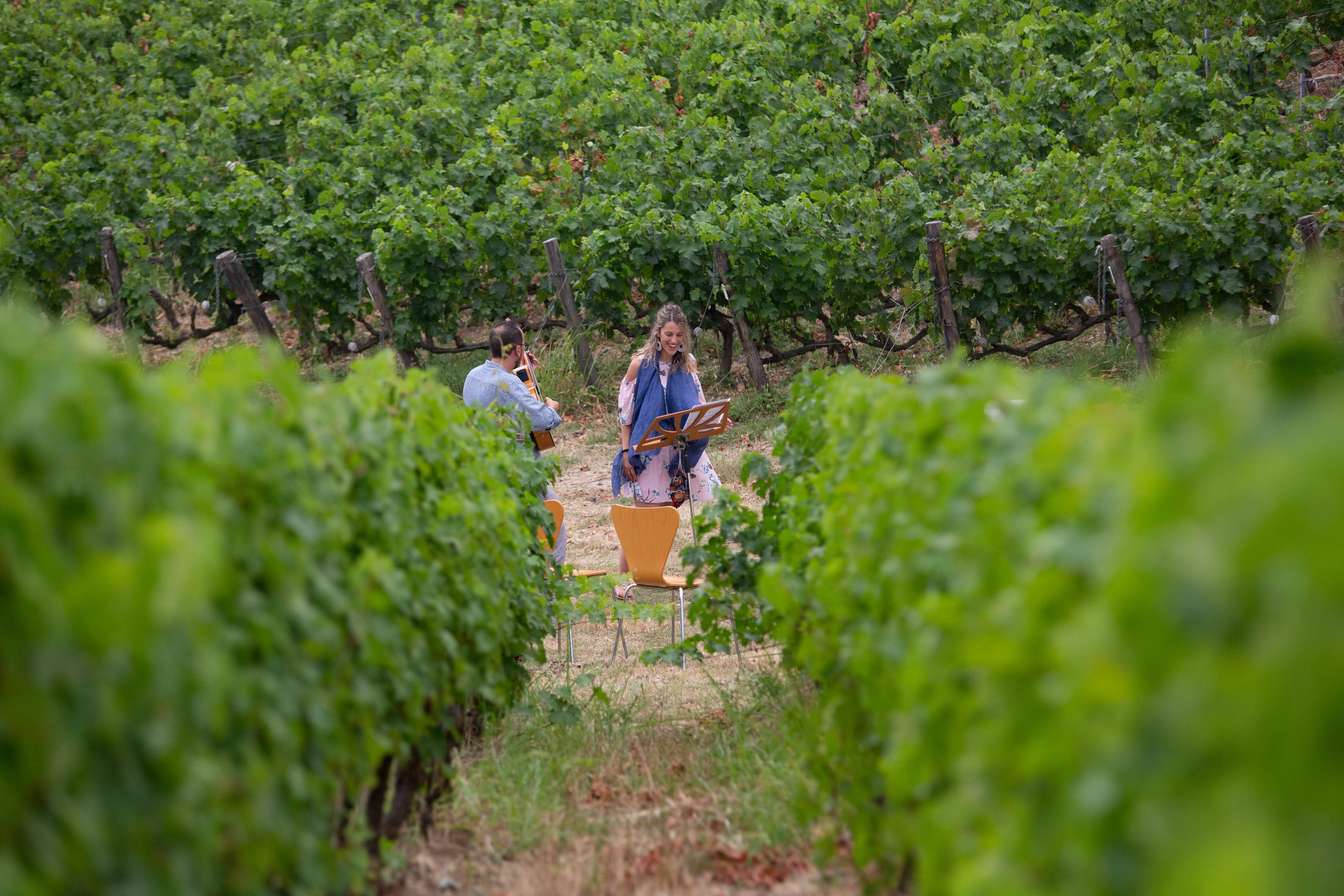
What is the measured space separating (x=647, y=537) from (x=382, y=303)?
6.93m

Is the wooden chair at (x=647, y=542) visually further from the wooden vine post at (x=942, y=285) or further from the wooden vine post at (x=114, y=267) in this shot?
the wooden vine post at (x=114, y=267)

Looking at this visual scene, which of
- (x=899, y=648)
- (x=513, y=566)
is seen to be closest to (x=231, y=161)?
(x=513, y=566)

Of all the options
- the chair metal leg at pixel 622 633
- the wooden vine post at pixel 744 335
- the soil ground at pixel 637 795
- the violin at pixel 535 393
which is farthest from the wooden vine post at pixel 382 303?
the soil ground at pixel 637 795

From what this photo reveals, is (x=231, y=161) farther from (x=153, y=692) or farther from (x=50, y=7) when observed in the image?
(x=153, y=692)

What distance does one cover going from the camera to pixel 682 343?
22.3 feet

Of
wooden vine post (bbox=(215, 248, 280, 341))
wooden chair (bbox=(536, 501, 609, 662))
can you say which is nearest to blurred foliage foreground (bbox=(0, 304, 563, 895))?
wooden chair (bbox=(536, 501, 609, 662))

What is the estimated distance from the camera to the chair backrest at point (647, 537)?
5695mm

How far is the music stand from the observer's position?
5.86m

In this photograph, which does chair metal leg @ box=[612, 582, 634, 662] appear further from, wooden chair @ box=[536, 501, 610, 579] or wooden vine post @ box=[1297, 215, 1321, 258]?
wooden vine post @ box=[1297, 215, 1321, 258]

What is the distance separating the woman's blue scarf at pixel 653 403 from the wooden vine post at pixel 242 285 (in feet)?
20.3

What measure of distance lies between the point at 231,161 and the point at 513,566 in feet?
40.1

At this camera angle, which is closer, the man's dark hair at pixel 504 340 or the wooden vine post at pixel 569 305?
the man's dark hair at pixel 504 340

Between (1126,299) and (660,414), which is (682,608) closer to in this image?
(660,414)

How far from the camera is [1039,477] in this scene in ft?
5.54
